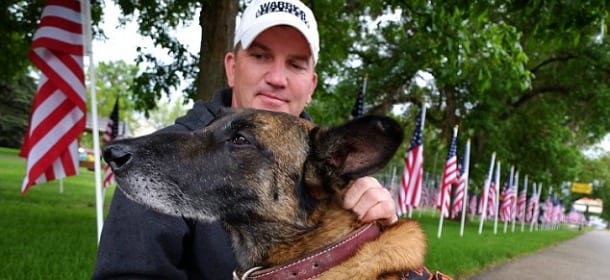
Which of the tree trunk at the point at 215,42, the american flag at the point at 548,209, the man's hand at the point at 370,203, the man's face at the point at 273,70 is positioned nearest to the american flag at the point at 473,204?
the american flag at the point at 548,209

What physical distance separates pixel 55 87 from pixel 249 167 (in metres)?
3.02

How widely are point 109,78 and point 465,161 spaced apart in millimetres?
63395

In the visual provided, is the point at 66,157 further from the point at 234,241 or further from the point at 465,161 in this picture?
the point at 465,161

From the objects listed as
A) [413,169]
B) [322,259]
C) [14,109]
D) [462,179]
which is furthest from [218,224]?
[14,109]

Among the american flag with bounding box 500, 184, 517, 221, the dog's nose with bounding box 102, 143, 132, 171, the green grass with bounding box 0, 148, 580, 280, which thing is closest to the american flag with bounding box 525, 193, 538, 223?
the american flag with bounding box 500, 184, 517, 221

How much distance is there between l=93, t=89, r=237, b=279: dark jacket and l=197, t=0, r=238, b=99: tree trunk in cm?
437

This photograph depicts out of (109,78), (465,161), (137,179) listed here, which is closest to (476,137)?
(465,161)

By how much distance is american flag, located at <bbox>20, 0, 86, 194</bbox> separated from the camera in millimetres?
4734

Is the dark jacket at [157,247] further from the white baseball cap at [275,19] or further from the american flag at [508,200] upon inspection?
the american flag at [508,200]

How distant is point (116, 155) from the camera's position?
2.45m

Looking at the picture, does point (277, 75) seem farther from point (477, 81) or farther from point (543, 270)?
point (543, 270)

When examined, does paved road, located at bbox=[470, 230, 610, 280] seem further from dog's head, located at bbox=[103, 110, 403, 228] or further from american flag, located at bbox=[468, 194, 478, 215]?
american flag, located at bbox=[468, 194, 478, 215]

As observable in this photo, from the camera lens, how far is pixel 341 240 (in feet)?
8.27

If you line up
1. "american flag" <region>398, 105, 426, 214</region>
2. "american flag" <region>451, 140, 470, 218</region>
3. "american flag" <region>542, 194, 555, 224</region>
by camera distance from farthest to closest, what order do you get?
"american flag" <region>542, 194, 555, 224</region>
"american flag" <region>451, 140, 470, 218</region>
"american flag" <region>398, 105, 426, 214</region>
